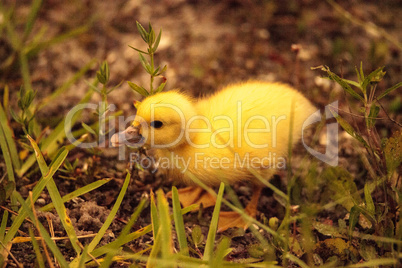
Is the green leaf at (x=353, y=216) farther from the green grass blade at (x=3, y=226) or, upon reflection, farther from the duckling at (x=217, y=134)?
the green grass blade at (x=3, y=226)

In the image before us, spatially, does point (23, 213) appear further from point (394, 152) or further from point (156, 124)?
point (394, 152)

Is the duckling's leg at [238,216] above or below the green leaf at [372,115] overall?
below

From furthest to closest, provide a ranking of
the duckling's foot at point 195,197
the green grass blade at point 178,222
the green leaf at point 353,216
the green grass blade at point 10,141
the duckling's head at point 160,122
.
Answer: the duckling's foot at point 195,197
the green grass blade at point 10,141
the duckling's head at point 160,122
the green leaf at point 353,216
the green grass blade at point 178,222

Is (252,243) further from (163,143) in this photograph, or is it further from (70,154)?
(70,154)

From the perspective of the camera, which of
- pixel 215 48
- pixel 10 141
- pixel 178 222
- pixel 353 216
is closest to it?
pixel 178 222

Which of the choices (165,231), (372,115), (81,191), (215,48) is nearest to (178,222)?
(165,231)

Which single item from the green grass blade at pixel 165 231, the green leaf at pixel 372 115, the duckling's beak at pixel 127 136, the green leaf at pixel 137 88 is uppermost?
the green leaf at pixel 137 88

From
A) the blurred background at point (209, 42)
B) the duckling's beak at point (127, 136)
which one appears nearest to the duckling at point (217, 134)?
the duckling's beak at point (127, 136)
